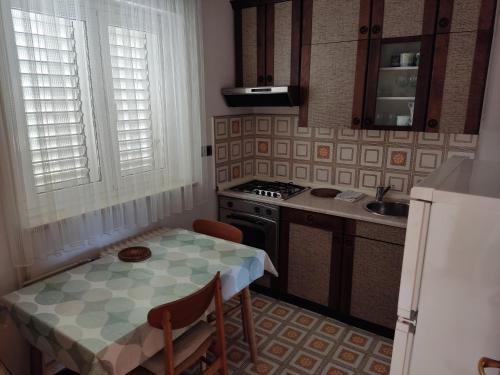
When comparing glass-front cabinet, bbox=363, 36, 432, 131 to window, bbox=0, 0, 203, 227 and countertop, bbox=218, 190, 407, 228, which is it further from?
window, bbox=0, 0, 203, 227

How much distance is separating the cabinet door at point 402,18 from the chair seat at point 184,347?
202cm

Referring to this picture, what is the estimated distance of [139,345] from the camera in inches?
52.6

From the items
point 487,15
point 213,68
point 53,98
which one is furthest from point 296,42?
point 53,98

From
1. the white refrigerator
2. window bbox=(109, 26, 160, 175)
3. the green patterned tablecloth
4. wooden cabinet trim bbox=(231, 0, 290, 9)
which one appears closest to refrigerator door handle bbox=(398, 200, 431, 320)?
the white refrigerator

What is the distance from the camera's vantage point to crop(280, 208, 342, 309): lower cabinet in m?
2.48

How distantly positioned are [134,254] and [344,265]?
1.39 metres

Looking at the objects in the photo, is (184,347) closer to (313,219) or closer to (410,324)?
(410,324)

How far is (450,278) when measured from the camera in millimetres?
978

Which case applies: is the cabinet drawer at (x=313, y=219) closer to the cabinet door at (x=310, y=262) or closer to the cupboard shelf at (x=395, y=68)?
the cabinet door at (x=310, y=262)

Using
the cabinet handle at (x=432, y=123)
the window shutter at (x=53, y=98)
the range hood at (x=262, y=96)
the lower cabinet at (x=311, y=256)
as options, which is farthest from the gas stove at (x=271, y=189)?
the window shutter at (x=53, y=98)

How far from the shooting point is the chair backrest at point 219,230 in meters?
2.22

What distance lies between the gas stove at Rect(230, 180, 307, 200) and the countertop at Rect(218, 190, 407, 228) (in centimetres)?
6

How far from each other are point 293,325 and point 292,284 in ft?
1.01

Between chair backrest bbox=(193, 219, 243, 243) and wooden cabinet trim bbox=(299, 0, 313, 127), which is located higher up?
wooden cabinet trim bbox=(299, 0, 313, 127)
